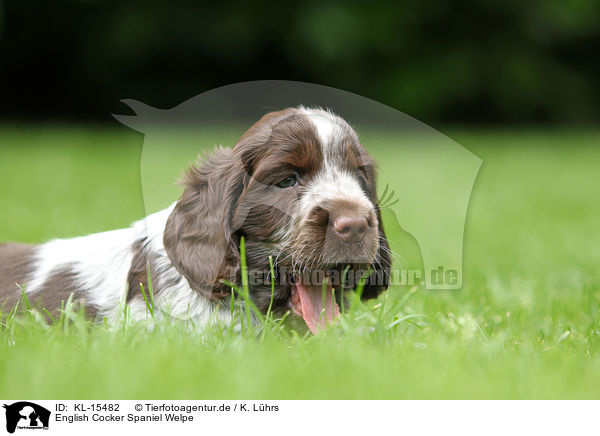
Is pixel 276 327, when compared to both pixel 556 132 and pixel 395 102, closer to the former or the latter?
pixel 395 102

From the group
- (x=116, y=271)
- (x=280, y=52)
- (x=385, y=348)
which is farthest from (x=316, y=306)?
(x=280, y=52)

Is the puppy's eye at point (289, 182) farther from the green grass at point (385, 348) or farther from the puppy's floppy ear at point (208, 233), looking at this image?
the green grass at point (385, 348)

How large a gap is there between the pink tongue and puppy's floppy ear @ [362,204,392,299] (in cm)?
27

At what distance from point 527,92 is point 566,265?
42.1 feet

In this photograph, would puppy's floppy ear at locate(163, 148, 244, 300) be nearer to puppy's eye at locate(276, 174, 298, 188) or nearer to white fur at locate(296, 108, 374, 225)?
puppy's eye at locate(276, 174, 298, 188)

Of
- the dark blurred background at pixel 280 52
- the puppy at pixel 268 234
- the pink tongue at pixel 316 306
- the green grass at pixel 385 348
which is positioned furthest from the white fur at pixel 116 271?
the dark blurred background at pixel 280 52

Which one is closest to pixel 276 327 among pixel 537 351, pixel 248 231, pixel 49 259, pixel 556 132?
pixel 248 231

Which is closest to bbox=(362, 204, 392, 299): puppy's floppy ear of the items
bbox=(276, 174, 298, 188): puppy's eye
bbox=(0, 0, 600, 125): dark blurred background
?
bbox=(276, 174, 298, 188): puppy's eye

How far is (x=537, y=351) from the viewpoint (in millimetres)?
3176

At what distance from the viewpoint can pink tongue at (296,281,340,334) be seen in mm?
3371

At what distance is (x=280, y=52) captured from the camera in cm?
1653
